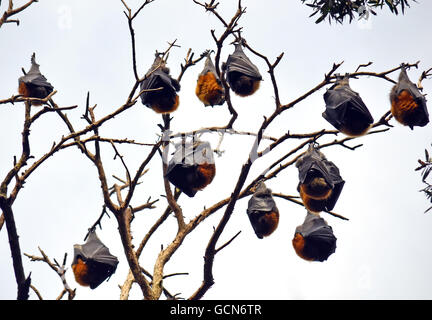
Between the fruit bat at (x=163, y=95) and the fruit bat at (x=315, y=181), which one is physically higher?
the fruit bat at (x=163, y=95)

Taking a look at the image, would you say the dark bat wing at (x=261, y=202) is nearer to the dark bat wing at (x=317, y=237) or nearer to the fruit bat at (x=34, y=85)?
the dark bat wing at (x=317, y=237)

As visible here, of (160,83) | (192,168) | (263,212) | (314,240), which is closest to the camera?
(192,168)

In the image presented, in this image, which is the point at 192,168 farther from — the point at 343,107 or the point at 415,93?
the point at 415,93

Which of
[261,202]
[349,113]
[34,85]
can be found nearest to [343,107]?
[349,113]

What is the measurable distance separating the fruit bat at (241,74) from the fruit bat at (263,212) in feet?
4.02

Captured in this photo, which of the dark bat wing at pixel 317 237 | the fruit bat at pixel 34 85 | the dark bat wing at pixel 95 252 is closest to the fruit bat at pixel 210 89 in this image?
the dark bat wing at pixel 317 237

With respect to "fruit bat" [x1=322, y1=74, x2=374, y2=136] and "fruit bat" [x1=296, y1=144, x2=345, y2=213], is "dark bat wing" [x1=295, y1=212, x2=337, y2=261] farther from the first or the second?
"fruit bat" [x1=322, y1=74, x2=374, y2=136]

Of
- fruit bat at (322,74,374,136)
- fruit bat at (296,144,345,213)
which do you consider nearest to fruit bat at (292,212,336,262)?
fruit bat at (296,144,345,213)

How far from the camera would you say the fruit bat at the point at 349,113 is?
19.5 ft

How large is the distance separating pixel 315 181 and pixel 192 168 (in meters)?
1.50

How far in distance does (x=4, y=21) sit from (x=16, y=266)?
133 inches

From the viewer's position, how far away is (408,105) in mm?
5887

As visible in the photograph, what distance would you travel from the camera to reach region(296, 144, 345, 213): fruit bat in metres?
6.10

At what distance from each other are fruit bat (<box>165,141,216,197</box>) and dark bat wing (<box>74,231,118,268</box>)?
1.30 meters
